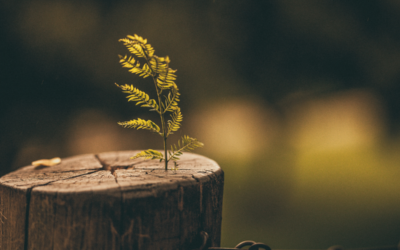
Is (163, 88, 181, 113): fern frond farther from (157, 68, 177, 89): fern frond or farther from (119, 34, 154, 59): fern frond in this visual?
(119, 34, 154, 59): fern frond

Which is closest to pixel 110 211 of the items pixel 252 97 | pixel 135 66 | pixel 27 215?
pixel 27 215

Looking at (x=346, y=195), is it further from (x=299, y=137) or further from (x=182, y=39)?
(x=182, y=39)

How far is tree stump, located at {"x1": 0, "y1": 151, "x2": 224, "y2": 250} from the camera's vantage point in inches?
34.4

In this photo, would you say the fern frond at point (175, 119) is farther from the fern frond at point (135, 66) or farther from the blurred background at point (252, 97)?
the blurred background at point (252, 97)

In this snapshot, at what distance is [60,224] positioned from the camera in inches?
34.7

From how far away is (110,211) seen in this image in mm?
867

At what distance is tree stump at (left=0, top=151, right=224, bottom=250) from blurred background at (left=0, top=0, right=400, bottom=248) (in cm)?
261

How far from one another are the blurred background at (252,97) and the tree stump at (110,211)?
2.61m

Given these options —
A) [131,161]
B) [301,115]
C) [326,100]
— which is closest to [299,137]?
[301,115]

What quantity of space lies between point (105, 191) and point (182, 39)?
11.4 feet

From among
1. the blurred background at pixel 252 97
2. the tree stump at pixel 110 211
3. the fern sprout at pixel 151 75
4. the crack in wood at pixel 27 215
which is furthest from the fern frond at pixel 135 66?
the blurred background at pixel 252 97

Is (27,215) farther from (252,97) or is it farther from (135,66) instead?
(252,97)

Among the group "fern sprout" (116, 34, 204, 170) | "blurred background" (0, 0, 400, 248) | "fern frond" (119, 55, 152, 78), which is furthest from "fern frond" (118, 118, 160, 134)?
"blurred background" (0, 0, 400, 248)

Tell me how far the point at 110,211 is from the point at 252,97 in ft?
11.1
